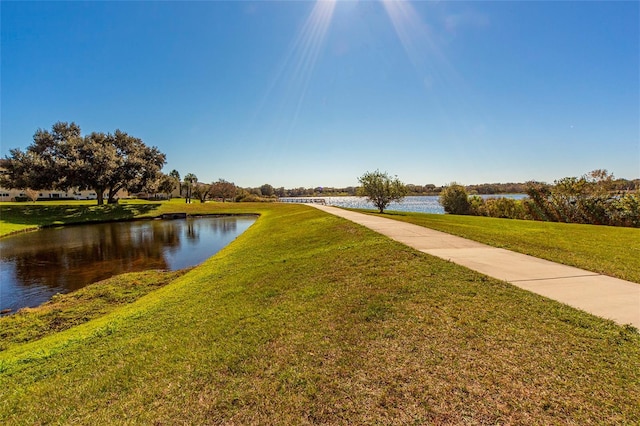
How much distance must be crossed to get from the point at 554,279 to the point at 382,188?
2723cm

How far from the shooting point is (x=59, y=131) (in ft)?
129

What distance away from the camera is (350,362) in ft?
11.1

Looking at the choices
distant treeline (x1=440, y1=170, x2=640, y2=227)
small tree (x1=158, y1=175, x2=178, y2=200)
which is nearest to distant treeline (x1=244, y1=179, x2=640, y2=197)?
distant treeline (x1=440, y1=170, x2=640, y2=227)

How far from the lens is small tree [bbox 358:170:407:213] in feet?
106

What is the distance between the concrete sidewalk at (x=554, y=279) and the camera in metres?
4.16

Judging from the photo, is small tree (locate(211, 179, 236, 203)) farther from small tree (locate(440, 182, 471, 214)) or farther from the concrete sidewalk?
the concrete sidewalk

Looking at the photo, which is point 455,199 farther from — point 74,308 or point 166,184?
point 166,184

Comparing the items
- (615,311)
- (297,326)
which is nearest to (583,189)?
(615,311)

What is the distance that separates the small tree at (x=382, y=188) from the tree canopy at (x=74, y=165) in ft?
108

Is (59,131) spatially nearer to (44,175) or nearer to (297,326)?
(44,175)

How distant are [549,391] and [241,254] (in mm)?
10885

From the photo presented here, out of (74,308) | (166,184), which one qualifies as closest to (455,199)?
(74,308)

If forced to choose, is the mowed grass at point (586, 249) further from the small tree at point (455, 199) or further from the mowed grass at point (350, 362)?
the small tree at point (455, 199)

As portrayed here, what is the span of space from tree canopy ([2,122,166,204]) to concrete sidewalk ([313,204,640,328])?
4315 cm
